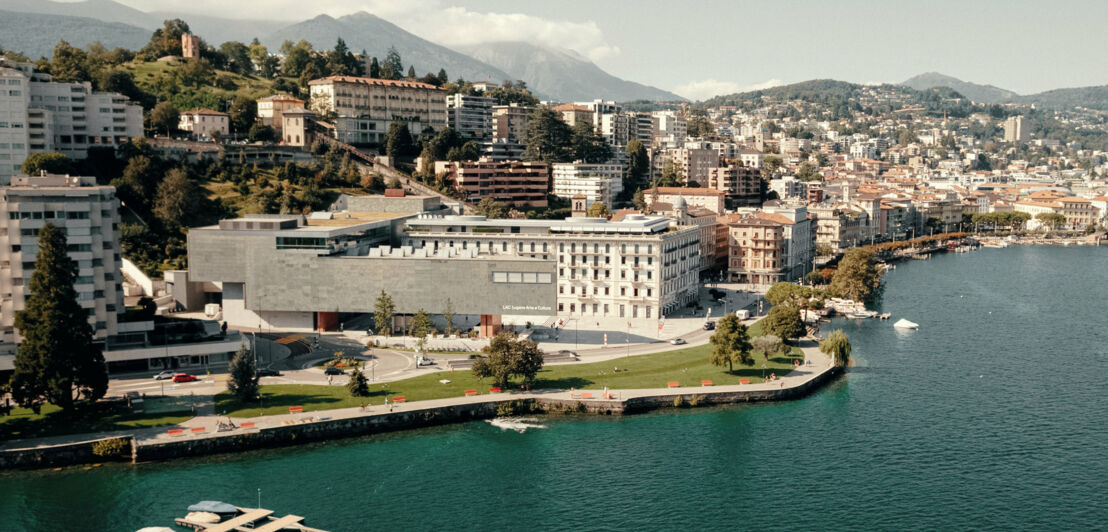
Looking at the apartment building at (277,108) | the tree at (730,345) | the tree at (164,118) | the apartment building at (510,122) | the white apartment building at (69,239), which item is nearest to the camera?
the white apartment building at (69,239)

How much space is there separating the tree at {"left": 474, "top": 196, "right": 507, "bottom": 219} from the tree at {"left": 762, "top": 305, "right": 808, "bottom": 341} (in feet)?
173

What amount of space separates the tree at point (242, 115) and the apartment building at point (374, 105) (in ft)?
37.5

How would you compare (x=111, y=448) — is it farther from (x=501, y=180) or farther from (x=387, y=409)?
(x=501, y=180)

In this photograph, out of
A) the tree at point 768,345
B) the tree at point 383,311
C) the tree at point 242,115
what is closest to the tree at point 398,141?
the tree at point 242,115

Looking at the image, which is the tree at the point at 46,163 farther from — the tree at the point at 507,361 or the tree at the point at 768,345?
the tree at the point at 768,345

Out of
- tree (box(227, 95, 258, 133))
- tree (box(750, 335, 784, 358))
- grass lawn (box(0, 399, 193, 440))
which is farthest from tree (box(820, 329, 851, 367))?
tree (box(227, 95, 258, 133))

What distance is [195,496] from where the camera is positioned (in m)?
47.1

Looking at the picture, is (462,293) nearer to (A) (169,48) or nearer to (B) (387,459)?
(B) (387,459)

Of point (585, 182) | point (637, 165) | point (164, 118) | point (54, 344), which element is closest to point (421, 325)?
point (54, 344)

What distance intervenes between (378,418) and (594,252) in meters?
38.5

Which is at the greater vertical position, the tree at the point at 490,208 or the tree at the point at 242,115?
the tree at the point at 242,115

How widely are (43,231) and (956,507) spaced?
183 ft

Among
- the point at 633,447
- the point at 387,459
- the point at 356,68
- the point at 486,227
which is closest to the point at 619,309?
the point at 486,227

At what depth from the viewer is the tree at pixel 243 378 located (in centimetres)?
5862
